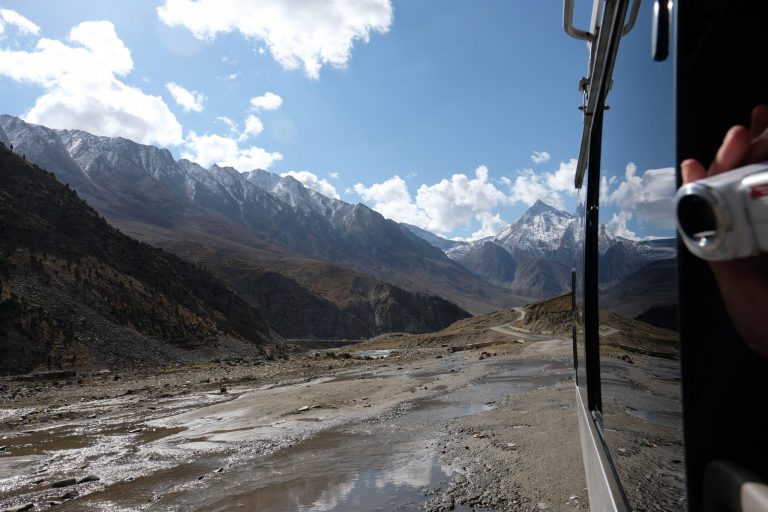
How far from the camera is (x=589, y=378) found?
10.0ft

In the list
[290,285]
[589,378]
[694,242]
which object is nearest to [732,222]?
[694,242]

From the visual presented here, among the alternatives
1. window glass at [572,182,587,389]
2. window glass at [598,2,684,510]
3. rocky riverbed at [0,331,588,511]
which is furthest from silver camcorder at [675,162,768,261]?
rocky riverbed at [0,331,588,511]

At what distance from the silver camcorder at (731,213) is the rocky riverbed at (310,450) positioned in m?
4.09

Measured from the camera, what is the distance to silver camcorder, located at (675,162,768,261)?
688 millimetres

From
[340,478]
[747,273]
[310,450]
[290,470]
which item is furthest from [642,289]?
[310,450]

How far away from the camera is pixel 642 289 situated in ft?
5.88

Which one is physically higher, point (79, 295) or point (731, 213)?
point (79, 295)

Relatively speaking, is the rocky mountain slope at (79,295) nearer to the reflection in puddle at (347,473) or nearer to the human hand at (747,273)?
the reflection in puddle at (347,473)

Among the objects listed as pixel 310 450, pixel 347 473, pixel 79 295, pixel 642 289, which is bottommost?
pixel 310 450

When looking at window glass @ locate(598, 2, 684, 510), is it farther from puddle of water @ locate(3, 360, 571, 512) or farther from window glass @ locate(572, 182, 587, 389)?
puddle of water @ locate(3, 360, 571, 512)

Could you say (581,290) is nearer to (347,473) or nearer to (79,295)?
(347,473)

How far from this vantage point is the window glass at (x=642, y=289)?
1278 mm

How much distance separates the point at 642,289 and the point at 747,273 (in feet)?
3.34

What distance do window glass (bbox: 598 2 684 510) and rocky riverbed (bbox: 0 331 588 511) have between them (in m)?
2.59
